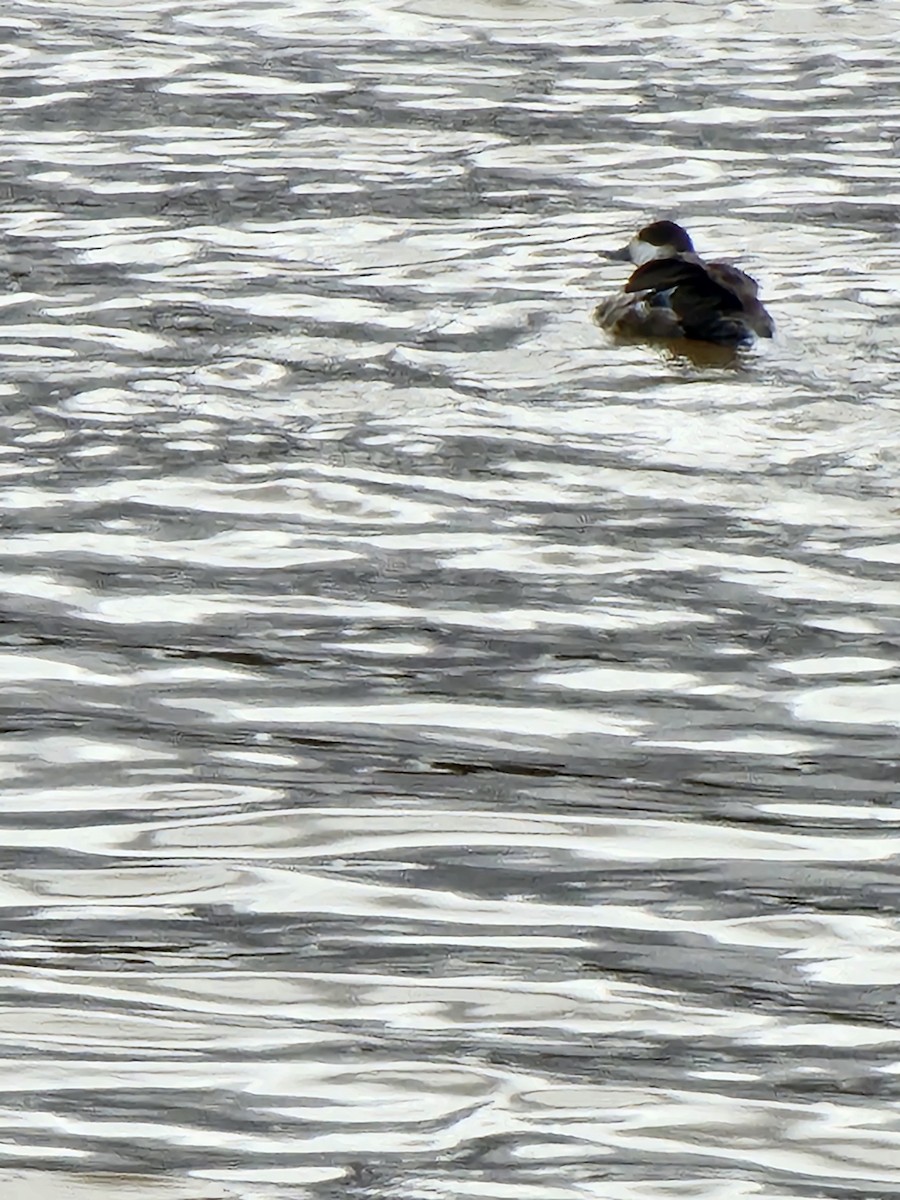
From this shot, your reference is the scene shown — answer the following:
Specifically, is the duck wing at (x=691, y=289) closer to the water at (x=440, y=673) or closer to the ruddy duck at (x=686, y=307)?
the ruddy duck at (x=686, y=307)

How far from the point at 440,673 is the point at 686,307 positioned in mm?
2344

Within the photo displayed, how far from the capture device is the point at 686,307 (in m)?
6.37

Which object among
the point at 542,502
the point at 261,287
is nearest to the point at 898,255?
the point at 261,287

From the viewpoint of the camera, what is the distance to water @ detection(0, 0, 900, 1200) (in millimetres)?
3076

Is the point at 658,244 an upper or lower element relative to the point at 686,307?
upper

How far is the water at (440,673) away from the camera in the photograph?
121 inches

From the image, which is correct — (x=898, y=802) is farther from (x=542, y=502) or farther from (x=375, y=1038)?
(x=542, y=502)

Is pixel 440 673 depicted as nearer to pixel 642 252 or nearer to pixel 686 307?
pixel 686 307

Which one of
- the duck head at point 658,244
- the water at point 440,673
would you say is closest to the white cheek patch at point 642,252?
the duck head at point 658,244

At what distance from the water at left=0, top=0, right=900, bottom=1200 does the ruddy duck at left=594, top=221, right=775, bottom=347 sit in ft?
0.28

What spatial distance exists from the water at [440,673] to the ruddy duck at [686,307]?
85 millimetres

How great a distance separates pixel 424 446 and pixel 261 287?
4.31ft

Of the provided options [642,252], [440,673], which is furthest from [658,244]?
[440,673]

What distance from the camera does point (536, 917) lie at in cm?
350
